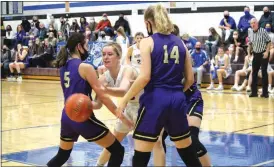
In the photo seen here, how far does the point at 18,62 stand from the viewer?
2100 centimetres

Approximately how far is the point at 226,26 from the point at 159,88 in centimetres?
1325

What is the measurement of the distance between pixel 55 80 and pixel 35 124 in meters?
11.3

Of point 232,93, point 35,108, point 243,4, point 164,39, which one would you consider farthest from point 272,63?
point 164,39

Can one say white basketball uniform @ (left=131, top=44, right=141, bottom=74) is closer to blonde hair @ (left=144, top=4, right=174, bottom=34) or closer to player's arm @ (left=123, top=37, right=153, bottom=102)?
blonde hair @ (left=144, top=4, right=174, bottom=34)

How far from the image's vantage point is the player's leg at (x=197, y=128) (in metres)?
4.85

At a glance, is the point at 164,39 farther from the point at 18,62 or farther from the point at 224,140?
the point at 18,62

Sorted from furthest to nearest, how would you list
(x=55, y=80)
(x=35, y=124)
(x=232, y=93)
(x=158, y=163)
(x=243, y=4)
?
(x=55, y=80) → (x=243, y=4) → (x=232, y=93) → (x=35, y=124) → (x=158, y=163)

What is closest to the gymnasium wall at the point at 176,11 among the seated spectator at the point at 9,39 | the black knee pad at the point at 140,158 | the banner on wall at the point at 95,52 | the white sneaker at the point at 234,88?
the seated spectator at the point at 9,39

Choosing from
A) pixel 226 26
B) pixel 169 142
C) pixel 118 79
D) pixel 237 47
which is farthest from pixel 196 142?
pixel 226 26

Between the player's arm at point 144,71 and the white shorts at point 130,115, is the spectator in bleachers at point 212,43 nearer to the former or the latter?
the white shorts at point 130,115

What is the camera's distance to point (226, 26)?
1689 centimetres

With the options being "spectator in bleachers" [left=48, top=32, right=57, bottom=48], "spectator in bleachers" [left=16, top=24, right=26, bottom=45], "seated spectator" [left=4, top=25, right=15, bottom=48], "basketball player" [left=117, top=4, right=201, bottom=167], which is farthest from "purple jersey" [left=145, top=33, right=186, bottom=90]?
"seated spectator" [left=4, top=25, right=15, bottom=48]

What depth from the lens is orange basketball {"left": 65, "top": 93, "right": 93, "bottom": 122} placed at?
14.0ft

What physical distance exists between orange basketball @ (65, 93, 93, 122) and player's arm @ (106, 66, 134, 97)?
406mm
